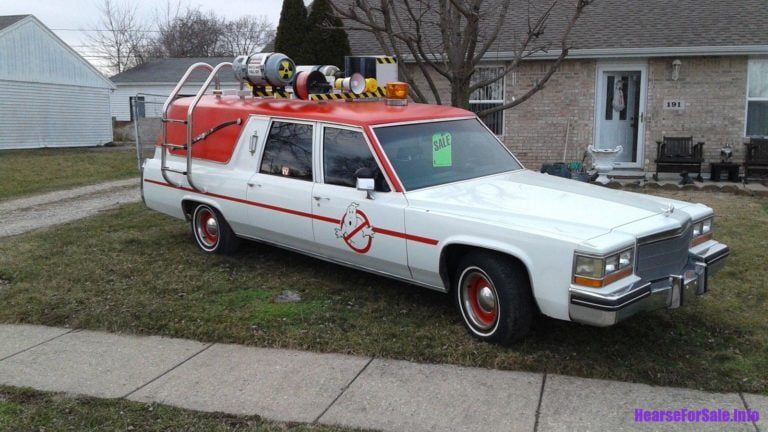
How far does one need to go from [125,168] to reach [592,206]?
1617 centimetres

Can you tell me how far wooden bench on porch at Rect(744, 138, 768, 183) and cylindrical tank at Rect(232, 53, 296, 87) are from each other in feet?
31.4

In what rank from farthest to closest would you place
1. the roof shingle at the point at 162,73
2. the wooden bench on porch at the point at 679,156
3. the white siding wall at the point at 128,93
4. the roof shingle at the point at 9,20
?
1. the white siding wall at the point at 128,93
2. the roof shingle at the point at 162,73
3. the roof shingle at the point at 9,20
4. the wooden bench on porch at the point at 679,156

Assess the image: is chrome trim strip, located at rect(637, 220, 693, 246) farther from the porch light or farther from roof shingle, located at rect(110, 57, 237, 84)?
roof shingle, located at rect(110, 57, 237, 84)

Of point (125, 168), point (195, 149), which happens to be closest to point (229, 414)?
point (195, 149)

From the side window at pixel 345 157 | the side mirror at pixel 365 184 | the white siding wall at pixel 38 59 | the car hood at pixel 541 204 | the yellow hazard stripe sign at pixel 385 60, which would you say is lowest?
the car hood at pixel 541 204

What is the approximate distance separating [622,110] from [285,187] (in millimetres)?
10068

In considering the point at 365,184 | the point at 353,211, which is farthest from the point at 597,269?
the point at 353,211

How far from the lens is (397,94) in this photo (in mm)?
6359

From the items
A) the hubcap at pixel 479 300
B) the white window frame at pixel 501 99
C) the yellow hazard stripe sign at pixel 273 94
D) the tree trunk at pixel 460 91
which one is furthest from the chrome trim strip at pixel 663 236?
the white window frame at pixel 501 99

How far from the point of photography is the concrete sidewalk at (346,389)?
3.78 metres

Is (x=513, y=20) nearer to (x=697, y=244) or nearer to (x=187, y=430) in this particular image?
(x=697, y=244)

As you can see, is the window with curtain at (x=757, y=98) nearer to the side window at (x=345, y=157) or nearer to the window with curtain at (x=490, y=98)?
the window with curtain at (x=490, y=98)

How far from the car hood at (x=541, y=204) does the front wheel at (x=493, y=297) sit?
313mm

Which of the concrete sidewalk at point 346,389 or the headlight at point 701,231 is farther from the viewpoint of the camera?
the headlight at point 701,231
